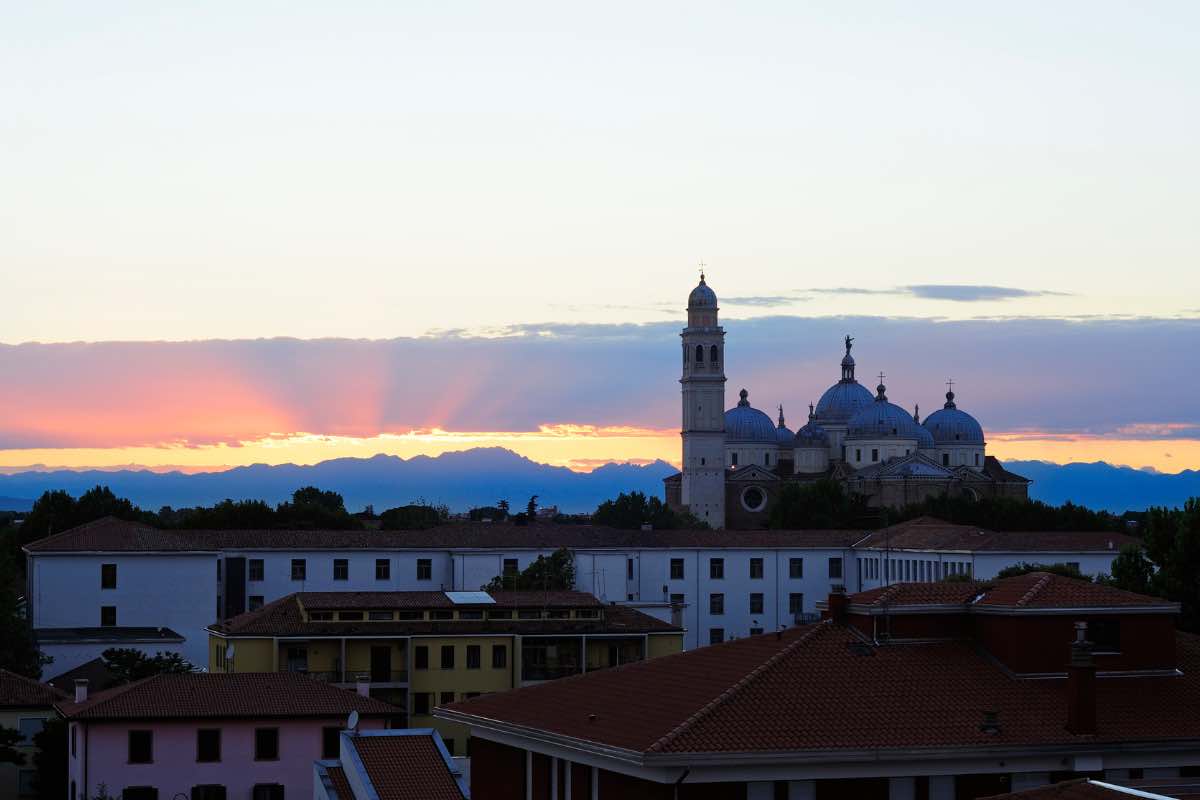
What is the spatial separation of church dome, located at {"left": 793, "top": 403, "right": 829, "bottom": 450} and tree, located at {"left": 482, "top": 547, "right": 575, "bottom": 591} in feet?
257

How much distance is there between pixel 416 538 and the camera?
96.7 m

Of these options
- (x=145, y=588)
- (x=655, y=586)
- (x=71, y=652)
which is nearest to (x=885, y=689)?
(x=71, y=652)

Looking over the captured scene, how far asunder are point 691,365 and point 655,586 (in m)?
61.8

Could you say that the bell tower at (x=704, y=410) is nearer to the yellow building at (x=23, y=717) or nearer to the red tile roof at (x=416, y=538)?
the red tile roof at (x=416, y=538)

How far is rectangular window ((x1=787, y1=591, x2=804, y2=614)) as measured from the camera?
339ft

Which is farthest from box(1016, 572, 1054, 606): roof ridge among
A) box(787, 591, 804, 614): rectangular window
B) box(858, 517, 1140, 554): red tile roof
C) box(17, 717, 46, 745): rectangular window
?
box(787, 591, 804, 614): rectangular window

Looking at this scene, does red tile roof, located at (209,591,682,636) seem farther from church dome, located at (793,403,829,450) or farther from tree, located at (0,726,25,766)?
church dome, located at (793,403,829,450)

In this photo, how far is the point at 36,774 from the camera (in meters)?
53.0

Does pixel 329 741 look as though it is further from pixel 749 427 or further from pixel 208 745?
pixel 749 427

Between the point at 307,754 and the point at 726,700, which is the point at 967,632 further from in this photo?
the point at 307,754

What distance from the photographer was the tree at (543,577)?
299ft

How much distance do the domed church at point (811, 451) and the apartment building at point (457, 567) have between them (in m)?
44.3

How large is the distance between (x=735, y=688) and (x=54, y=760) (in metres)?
28.6

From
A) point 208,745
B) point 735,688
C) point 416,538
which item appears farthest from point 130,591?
point 735,688
